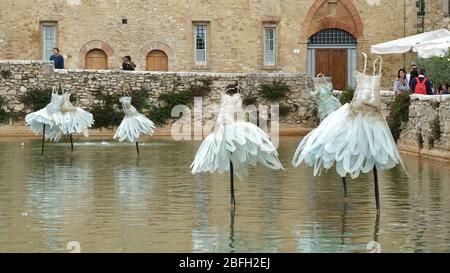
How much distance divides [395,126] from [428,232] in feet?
56.3

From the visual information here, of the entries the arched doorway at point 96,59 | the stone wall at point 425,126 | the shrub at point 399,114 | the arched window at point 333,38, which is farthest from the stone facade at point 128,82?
the stone wall at point 425,126

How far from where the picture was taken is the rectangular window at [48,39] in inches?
2068

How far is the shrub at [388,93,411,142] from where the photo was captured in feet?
114

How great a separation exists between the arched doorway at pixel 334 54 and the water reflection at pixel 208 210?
23122mm

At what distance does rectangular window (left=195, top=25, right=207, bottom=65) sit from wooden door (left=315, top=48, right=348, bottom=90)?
4.47m

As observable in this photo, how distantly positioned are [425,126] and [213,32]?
2170 centimetres

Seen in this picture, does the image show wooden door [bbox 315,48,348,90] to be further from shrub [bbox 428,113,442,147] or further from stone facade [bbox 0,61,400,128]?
shrub [bbox 428,113,442,147]

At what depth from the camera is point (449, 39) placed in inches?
1692

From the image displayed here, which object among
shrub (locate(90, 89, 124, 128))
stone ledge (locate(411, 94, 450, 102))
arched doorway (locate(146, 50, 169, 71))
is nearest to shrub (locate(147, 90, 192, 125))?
shrub (locate(90, 89, 124, 128))

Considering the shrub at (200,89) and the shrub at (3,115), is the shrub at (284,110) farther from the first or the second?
the shrub at (3,115)

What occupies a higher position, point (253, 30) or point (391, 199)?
point (253, 30)

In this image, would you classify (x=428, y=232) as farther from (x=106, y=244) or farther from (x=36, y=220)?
(x=36, y=220)

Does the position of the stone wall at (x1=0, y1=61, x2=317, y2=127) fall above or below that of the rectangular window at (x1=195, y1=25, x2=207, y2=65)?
below
